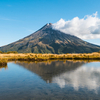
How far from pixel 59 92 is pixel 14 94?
4.22 meters

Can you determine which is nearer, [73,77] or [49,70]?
[73,77]

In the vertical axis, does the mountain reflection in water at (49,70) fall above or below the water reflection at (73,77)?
above

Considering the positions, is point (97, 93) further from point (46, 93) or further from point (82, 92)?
point (46, 93)

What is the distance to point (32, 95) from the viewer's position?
1076 centimetres

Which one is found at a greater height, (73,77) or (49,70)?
(49,70)

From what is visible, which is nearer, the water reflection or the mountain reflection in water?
the water reflection

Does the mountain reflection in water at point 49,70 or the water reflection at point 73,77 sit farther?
the mountain reflection in water at point 49,70

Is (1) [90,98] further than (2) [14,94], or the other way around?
(2) [14,94]

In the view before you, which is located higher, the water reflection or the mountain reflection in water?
the mountain reflection in water

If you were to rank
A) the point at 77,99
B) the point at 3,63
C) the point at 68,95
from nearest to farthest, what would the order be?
the point at 77,99 < the point at 68,95 < the point at 3,63

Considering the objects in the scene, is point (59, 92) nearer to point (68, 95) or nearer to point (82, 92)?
point (68, 95)

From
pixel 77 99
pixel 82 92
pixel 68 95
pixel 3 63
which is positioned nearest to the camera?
pixel 77 99

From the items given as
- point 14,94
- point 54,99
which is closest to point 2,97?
point 14,94

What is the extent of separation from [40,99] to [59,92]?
2.35 meters
